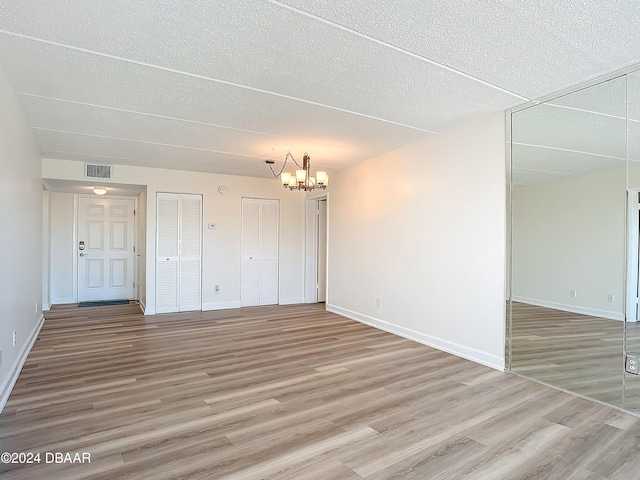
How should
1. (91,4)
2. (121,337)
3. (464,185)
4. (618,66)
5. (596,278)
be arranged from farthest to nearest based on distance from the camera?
(121,337) < (464,185) < (596,278) < (618,66) < (91,4)

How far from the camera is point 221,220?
657cm

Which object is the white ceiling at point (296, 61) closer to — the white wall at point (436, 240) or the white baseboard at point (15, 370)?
the white wall at point (436, 240)

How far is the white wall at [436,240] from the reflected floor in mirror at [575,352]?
0.67 feet

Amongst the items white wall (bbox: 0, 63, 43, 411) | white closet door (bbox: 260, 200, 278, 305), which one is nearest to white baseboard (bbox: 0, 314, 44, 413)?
white wall (bbox: 0, 63, 43, 411)

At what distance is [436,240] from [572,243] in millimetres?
1310

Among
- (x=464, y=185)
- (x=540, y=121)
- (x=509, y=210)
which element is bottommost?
(x=509, y=210)

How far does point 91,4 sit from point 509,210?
136 inches

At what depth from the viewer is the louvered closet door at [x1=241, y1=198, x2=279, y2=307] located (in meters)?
6.81

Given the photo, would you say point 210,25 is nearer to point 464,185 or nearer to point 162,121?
point 162,121

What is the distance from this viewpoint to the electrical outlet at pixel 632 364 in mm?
2637

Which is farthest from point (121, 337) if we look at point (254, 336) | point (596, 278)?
point (596, 278)

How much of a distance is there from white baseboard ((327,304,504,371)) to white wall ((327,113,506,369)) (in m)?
0.01

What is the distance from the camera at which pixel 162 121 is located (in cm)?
367

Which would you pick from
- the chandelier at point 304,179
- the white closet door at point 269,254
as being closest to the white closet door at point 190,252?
the white closet door at point 269,254
